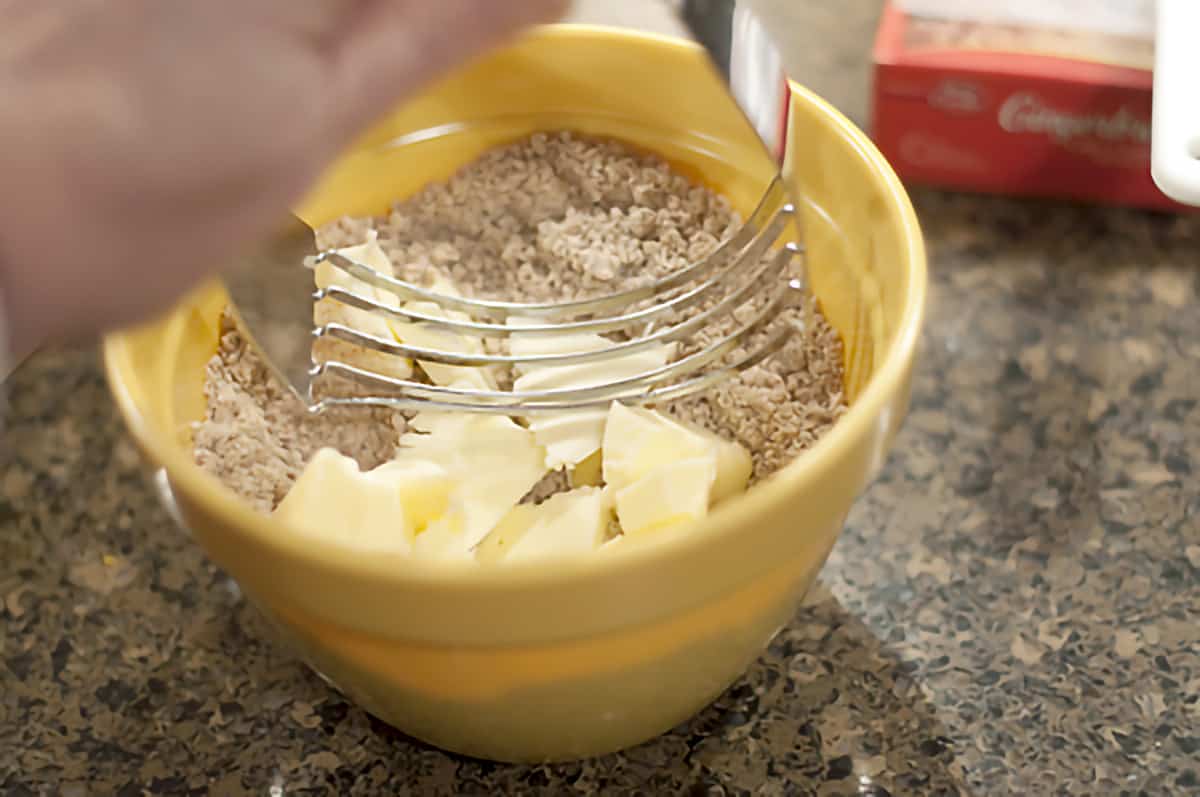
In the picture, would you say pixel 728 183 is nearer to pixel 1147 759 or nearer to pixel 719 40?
pixel 719 40

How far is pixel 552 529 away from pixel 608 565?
0.13 metres

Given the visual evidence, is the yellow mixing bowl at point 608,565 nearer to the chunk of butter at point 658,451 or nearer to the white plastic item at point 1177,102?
the chunk of butter at point 658,451

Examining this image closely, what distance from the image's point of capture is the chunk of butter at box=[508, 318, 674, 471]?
0.55 metres

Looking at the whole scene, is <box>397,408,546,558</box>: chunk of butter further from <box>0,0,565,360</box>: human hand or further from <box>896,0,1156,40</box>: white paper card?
<box>896,0,1156,40</box>: white paper card

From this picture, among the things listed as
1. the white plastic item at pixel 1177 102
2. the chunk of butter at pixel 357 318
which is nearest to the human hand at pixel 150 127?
the chunk of butter at pixel 357 318

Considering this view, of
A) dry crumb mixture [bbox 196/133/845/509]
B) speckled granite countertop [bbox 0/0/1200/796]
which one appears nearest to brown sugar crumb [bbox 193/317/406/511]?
dry crumb mixture [bbox 196/133/845/509]

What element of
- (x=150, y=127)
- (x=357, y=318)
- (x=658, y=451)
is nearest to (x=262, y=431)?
(x=357, y=318)

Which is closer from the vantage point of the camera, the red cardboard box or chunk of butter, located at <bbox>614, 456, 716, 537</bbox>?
chunk of butter, located at <bbox>614, 456, 716, 537</bbox>

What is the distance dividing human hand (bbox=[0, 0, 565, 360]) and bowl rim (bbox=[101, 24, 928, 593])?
8 cm

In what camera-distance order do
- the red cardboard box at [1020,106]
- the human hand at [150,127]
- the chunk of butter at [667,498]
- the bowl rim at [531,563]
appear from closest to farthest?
1. the human hand at [150,127]
2. the bowl rim at [531,563]
3. the chunk of butter at [667,498]
4. the red cardboard box at [1020,106]

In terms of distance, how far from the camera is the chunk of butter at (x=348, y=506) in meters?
0.46

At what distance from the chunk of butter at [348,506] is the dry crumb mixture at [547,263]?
5 cm

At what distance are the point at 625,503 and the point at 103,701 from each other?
0.27 meters

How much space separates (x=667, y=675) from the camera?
1.46ft
